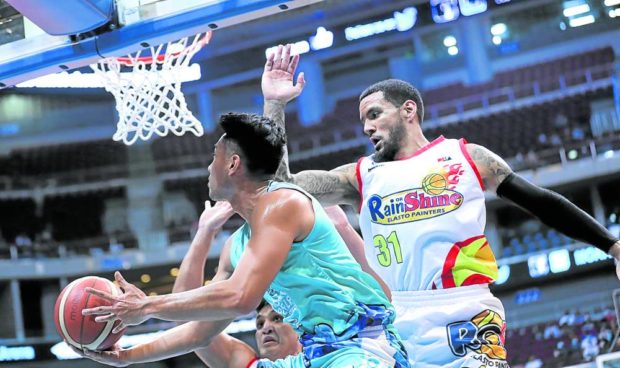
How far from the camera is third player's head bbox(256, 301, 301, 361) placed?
172 inches

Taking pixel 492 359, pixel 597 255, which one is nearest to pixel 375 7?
pixel 597 255

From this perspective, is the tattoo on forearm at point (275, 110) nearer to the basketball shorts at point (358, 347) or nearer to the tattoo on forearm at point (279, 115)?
the tattoo on forearm at point (279, 115)

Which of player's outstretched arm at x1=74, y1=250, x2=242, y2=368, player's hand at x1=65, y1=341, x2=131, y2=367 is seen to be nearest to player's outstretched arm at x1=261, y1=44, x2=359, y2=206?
player's outstretched arm at x1=74, y1=250, x2=242, y2=368

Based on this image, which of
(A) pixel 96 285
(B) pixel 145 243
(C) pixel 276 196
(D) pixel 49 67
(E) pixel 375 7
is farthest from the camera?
(B) pixel 145 243

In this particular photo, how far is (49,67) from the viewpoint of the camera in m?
4.49

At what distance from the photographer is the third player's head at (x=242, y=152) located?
3.04 m

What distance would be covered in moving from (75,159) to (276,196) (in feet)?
44.4

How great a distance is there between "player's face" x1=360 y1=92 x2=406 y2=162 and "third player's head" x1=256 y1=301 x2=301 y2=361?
1122mm

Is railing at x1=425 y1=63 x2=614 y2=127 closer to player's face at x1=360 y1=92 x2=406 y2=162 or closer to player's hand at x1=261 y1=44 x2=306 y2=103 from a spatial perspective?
player's hand at x1=261 y1=44 x2=306 y2=103

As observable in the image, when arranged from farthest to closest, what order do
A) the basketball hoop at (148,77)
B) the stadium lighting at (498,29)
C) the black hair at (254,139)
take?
the stadium lighting at (498,29)
the basketball hoop at (148,77)
the black hair at (254,139)

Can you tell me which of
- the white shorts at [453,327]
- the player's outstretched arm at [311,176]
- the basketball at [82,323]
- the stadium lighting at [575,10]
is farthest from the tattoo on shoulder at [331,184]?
the stadium lighting at [575,10]

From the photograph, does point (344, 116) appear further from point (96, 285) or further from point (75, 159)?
point (96, 285)

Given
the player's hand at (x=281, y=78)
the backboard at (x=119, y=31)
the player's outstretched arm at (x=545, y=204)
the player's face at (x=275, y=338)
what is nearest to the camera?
the player's outstretched arm at (x=545, y=204)

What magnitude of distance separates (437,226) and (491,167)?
38 centimetres
